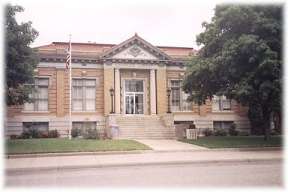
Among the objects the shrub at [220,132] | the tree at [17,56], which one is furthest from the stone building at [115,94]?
the tree at [17,56]

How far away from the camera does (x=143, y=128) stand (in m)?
30.0

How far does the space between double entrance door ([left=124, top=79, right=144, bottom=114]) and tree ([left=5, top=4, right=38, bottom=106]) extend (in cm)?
1357

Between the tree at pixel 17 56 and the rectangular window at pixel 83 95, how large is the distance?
11431 millimetres

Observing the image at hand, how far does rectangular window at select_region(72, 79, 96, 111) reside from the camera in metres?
33.2

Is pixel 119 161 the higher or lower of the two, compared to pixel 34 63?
lower

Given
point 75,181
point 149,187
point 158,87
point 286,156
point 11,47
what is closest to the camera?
point 149,187

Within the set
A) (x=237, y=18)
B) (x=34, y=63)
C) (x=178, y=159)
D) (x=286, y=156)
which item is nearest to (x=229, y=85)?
(x=237, y=18)

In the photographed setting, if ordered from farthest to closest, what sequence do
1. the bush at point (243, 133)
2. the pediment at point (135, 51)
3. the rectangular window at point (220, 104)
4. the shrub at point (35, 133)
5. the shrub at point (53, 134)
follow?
the rectangular window at point (220, 104)
the bush at point (243, 133)
the pediment at point (135, 51)
the shrub at point (53, 134)
the shrub at point (35, 133)

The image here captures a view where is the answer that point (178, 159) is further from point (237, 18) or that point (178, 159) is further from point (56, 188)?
point (237, 18)

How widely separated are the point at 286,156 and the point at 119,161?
7408 millimetres

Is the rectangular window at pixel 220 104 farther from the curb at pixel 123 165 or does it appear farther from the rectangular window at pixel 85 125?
the curb at pixel 123 165

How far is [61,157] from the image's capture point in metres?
17.3

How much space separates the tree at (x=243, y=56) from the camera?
19922 millimetres

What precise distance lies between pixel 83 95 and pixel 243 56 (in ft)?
53.7
